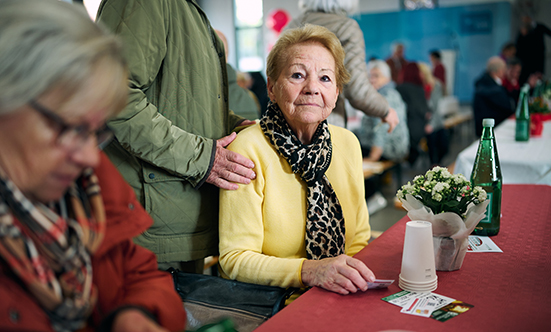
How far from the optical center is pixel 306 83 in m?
1.53

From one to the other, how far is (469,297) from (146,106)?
1039 mm

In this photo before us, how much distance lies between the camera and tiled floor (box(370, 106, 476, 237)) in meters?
4.43

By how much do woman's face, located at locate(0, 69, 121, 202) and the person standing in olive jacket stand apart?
0.68 meters

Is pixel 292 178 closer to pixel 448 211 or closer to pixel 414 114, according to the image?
pixel 448 211

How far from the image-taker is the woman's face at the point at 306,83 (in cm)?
153

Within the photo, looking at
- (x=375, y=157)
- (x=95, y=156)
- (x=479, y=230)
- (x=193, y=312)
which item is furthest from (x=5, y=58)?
(x=375, y=157)

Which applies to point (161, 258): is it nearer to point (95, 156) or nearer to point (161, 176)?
point (161, 176)

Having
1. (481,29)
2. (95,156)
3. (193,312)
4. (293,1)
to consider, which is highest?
(293,1)

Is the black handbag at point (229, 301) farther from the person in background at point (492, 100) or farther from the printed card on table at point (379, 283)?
the person in background at point (492, 100)

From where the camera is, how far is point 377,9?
38.1 ft

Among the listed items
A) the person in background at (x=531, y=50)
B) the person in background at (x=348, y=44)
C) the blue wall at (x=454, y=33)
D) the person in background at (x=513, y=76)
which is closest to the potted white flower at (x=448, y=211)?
the person in background at (x=348, y=44)

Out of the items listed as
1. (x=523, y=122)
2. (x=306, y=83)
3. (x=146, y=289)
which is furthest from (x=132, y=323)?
(x=523, y=122)

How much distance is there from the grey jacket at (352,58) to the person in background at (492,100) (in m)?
4.20

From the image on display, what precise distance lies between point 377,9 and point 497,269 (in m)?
11.5
